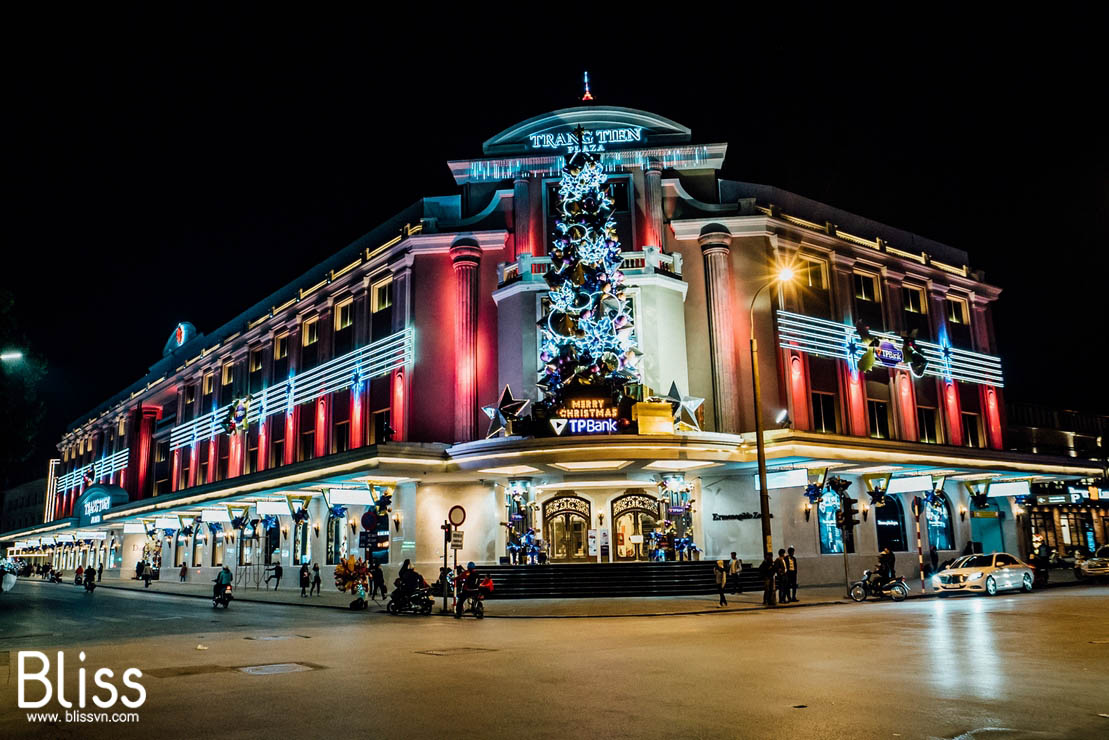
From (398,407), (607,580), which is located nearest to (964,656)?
(607,580)

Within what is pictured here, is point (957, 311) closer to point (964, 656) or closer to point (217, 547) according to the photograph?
point (964, 656)

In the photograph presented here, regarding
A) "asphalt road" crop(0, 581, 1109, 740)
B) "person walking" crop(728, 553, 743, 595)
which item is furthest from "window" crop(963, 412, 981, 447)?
"asphalt road" crop(0, 581, 1109, 740)

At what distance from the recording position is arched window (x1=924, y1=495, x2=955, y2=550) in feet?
140

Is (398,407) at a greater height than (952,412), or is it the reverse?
(398,407)

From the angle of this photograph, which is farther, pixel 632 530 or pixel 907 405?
pixel 907 405

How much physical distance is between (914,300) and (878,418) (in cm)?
845

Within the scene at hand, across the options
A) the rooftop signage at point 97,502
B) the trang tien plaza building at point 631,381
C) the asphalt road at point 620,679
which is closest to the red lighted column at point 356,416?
the trang tien plaza building at point 631,381

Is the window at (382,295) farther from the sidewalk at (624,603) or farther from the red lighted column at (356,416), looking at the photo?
the sidewalk at (624,603)

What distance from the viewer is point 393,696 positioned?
10492mm

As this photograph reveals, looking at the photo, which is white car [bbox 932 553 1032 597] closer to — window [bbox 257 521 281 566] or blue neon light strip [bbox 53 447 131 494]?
window [bbox 257 521 281 566]

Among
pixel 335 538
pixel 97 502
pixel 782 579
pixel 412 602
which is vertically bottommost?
pixel 412 602

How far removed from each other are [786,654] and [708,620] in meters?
8.71

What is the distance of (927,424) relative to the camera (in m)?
45.1

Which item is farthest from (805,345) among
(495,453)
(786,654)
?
(786,654)
